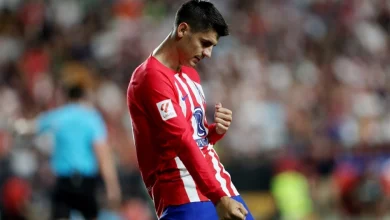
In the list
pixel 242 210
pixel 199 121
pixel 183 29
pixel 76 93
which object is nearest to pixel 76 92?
pixel 76 93

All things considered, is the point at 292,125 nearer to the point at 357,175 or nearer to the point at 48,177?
the point at 357,175

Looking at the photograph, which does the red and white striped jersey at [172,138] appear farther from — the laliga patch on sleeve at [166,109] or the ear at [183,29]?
the ear at [183,29]

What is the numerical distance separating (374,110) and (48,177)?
19.5 feet

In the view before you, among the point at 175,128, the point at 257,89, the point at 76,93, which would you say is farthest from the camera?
the point at 257,89

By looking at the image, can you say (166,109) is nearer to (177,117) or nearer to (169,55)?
(177,117)

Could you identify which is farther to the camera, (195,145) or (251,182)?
(251,182)

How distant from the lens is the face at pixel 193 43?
5.13 metres

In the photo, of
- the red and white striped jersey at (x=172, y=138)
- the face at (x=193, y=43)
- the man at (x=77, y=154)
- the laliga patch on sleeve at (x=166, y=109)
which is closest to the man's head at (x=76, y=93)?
the man at (x=77, y=154)

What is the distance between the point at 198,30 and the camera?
16.8 ft

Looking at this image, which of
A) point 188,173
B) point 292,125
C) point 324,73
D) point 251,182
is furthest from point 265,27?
point 188,173

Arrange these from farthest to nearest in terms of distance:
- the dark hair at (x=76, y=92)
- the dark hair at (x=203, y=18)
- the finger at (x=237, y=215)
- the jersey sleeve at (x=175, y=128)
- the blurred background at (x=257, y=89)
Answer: the blurred background at (x=257, y=89) < the dark hair at (x=76, y=92) < the dark hair at (x=203, y=18) < the jersey sleeve at (x=175, y=128) < the finger at (x=237, y=215)

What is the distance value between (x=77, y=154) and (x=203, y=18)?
16.0 ft

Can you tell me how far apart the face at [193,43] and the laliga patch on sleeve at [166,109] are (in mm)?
313

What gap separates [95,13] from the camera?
1681 centimetres
